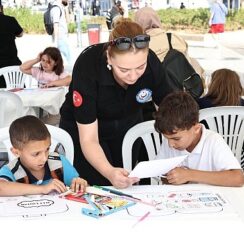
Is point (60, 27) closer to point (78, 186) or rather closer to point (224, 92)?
point (224, 92)

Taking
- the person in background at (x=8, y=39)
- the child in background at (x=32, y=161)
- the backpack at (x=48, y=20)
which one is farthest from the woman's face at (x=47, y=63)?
the backpack at (x=48, y=20)

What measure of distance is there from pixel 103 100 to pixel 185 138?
1.29ft

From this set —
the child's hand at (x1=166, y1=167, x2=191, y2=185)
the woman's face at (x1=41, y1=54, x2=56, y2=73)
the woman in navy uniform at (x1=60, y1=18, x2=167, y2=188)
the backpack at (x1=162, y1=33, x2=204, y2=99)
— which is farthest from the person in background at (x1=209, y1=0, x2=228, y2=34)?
the child's hand at (x1=166, y1=167, x2=191, y2=185)

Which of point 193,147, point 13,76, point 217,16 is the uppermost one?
point 217,16

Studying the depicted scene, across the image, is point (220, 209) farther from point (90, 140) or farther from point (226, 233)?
point (90, 140)

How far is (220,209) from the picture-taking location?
61.7 inches

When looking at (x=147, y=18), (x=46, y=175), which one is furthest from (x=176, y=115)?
(x=147, y=18)

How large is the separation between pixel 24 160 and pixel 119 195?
1.28 ft

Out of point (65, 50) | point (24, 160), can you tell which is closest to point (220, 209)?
point (24, 160)

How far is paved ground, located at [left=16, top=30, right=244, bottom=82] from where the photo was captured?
862 cm

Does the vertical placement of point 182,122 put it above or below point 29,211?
above

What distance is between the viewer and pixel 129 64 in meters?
1.83

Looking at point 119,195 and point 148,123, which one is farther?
point 148,123

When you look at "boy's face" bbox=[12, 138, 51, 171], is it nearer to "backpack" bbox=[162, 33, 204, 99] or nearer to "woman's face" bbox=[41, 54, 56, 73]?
"backpack" bbox=[162, 33, 204, 99]
